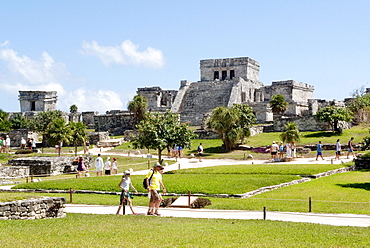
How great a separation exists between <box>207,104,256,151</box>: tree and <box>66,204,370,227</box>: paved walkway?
2053 cm

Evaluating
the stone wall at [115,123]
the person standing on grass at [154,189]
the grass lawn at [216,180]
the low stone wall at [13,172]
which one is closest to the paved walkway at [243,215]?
the person standing on grass at [154,189]

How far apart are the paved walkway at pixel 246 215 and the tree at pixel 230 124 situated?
67.4 ft

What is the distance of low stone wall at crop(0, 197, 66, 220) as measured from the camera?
13.4 meters

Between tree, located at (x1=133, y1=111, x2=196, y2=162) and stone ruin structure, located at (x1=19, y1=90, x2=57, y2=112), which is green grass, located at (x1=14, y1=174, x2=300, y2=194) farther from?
stone ruin structure, located at (x1=19, y1=90, x2=57, y2=112)

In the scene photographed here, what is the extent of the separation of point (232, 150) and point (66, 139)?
12.2 m

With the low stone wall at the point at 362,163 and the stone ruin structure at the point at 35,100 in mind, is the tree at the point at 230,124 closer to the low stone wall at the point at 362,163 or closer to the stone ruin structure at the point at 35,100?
the low stone wall at the point at 362,163

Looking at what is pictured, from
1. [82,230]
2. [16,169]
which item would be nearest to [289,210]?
[82,230]

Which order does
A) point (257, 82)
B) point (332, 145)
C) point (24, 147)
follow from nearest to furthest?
point (332, 145) → point (24, 147) → point (257, 82)

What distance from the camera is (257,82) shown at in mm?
68688

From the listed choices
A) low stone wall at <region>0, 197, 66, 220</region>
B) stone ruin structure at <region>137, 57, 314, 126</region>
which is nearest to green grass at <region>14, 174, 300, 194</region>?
low stone wall at <region>0, 197, 66, 220</region>

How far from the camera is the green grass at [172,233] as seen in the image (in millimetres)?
9789

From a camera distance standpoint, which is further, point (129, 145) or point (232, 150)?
point (129, 145)

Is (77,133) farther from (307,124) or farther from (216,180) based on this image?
(216,180)

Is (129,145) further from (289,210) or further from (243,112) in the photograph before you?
(289,210)
